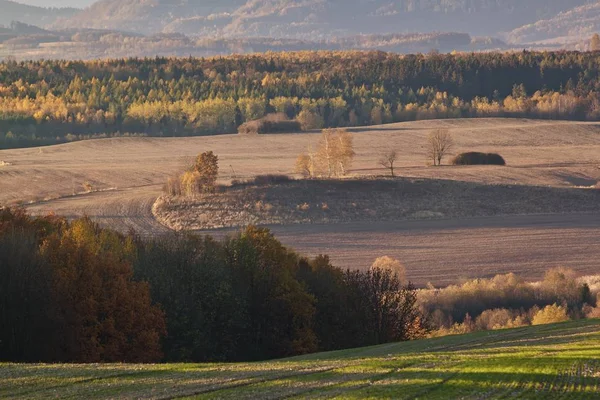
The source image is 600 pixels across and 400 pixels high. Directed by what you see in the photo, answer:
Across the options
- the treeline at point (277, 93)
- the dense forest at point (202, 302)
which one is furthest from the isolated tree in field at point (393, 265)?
the treeline at point (277, 93)

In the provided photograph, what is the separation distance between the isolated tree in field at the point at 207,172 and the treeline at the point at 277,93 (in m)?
59.7

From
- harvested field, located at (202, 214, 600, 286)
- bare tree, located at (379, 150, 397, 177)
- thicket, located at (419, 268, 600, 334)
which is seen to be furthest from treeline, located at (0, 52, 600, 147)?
thicket, located at (419, 268, 600, 334)

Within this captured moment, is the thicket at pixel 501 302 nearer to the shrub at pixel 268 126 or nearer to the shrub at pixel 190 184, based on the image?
the shrub at pixel 190 184

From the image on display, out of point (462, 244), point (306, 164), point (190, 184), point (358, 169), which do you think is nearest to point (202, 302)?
point (462, 244)

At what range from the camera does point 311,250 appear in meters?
69.5

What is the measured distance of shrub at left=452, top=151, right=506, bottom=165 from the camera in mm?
109069

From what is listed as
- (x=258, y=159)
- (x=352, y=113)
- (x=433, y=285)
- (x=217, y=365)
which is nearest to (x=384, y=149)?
(x=258, y=159)

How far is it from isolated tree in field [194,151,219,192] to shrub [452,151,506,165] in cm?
3236

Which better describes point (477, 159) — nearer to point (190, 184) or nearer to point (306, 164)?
point (306, 164)

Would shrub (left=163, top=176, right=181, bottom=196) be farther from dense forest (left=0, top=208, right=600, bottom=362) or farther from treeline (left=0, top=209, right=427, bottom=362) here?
treeline (left=0, top=209, right=427, bottom=362)

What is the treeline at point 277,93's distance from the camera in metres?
159

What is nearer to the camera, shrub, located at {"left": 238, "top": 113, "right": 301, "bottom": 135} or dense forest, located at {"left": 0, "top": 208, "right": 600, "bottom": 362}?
dense forest, located at {"left": 0, "top": 208, "right": 600, "bottom": 362}

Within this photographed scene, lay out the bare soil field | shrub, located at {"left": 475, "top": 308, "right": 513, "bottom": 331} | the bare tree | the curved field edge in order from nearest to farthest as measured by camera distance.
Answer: shrub, located at {"left": 475, "top": 308, "right": 513, "bottom": 331} < the bare soil field < the curved field edge < the bare tree

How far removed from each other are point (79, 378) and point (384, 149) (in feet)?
339
